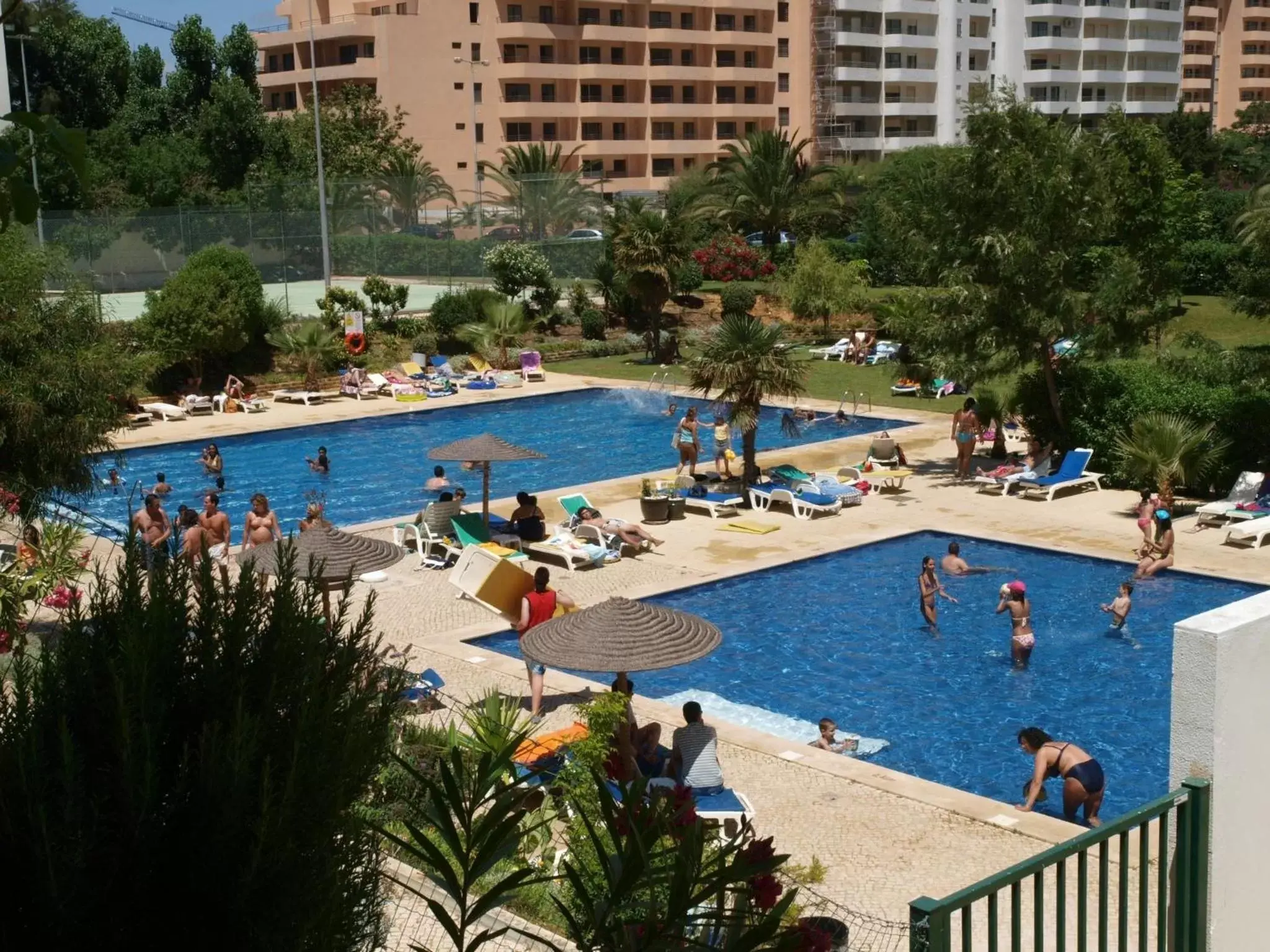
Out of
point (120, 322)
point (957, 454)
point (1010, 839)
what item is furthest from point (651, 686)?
point (120, 322)

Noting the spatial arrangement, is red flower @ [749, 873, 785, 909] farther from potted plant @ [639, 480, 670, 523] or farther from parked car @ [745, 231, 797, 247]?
parked car @ [745, 231, 797, 247]

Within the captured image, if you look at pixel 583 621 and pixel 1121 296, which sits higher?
pixel 1121 296

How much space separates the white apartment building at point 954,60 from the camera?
89.4 metres

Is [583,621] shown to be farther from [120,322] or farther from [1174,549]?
[120,322]

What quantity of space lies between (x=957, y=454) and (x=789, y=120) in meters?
66.2

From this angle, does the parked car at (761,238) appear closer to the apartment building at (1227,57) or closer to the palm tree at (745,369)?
the palm tree at (745,369)

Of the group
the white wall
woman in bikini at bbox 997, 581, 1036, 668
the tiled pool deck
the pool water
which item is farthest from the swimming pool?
the white wall

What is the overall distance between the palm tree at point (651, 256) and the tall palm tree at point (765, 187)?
56.4 ft

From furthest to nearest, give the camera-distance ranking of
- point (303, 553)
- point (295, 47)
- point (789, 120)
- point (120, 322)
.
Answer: point (789, 120)
point (295, 47)
point (120, 322)
point (303, 553)

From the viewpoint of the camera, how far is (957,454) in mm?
26297

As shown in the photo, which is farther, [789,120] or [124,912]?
[789,120]

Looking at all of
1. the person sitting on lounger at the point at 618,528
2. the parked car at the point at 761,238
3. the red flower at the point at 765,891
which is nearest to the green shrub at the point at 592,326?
the parked car at the point at 761,238

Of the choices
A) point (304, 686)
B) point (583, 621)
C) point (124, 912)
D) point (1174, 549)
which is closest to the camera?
point (124, 912)

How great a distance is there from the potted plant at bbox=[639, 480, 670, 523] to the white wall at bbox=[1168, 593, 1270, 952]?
1545cm
